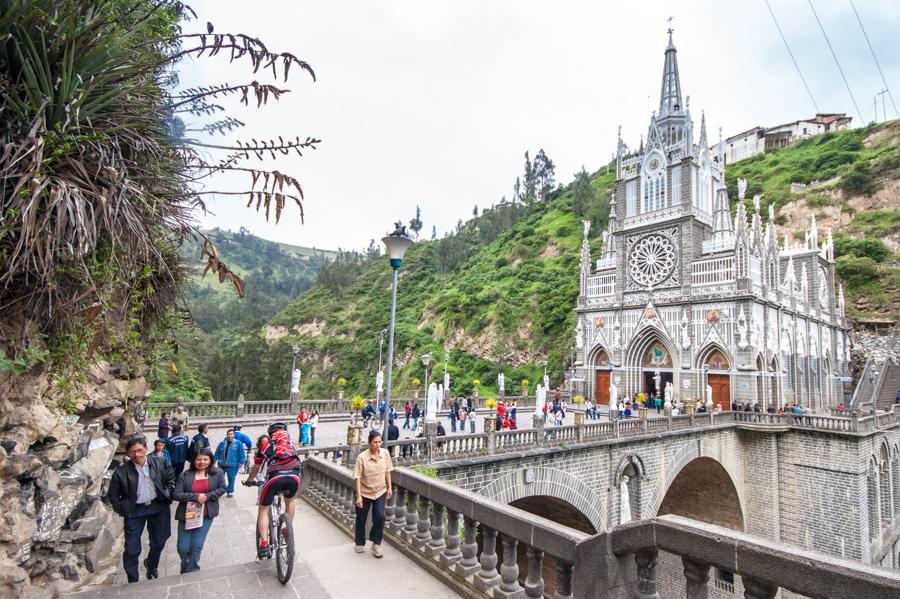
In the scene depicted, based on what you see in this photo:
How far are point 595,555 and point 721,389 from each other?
100 ft

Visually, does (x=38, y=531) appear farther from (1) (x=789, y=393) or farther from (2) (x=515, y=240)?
(2) (x=515, y=240)

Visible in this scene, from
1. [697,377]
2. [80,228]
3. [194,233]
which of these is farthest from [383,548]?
[697,377]

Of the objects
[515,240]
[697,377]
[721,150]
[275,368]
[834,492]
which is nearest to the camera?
[834,492]

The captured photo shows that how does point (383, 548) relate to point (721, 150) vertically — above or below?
below

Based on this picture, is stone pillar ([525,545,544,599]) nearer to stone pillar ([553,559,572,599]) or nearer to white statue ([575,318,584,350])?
stone pillar ([553,559,572,599])

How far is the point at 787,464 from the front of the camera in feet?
80.2

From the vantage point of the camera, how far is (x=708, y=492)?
2511 centimetres

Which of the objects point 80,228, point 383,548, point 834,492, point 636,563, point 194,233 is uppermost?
point 194,233

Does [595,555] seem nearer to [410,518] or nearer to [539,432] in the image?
[410,518]

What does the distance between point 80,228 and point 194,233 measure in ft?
3.94

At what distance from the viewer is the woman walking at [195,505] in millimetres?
5242

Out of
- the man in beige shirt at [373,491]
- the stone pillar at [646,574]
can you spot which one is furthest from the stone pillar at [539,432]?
the stone pillar at [646,574]

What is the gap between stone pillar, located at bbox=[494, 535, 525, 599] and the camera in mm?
4062

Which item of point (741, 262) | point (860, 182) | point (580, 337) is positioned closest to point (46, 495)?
point (741, 262)
